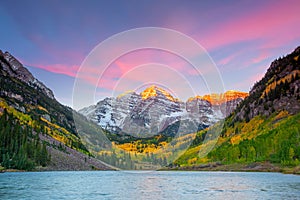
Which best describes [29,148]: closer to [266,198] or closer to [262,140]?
[262,140]

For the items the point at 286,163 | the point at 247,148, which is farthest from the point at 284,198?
the point at 247,148

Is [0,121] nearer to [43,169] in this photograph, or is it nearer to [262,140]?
[43,169]

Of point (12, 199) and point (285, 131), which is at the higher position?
point (285, 131)

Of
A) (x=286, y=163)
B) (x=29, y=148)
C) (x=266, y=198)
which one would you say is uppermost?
(x=29, y=148)

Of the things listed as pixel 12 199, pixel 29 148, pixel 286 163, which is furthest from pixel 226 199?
pixel 29 148

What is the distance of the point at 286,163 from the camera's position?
478 feet

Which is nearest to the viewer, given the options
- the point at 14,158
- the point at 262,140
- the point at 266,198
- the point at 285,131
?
the point at 266,198

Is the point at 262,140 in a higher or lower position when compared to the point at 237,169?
higher

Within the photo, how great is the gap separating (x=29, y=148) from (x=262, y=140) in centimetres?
13768

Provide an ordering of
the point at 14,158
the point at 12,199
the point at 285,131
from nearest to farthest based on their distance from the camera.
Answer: the point at 12,199, the point at 14,158, the point at 285,131

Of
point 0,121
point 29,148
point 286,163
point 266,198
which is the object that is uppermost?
point 0,121

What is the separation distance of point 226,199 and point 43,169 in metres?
159

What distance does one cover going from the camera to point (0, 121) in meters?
191

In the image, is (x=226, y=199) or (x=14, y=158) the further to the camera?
(x=14, y=158)
